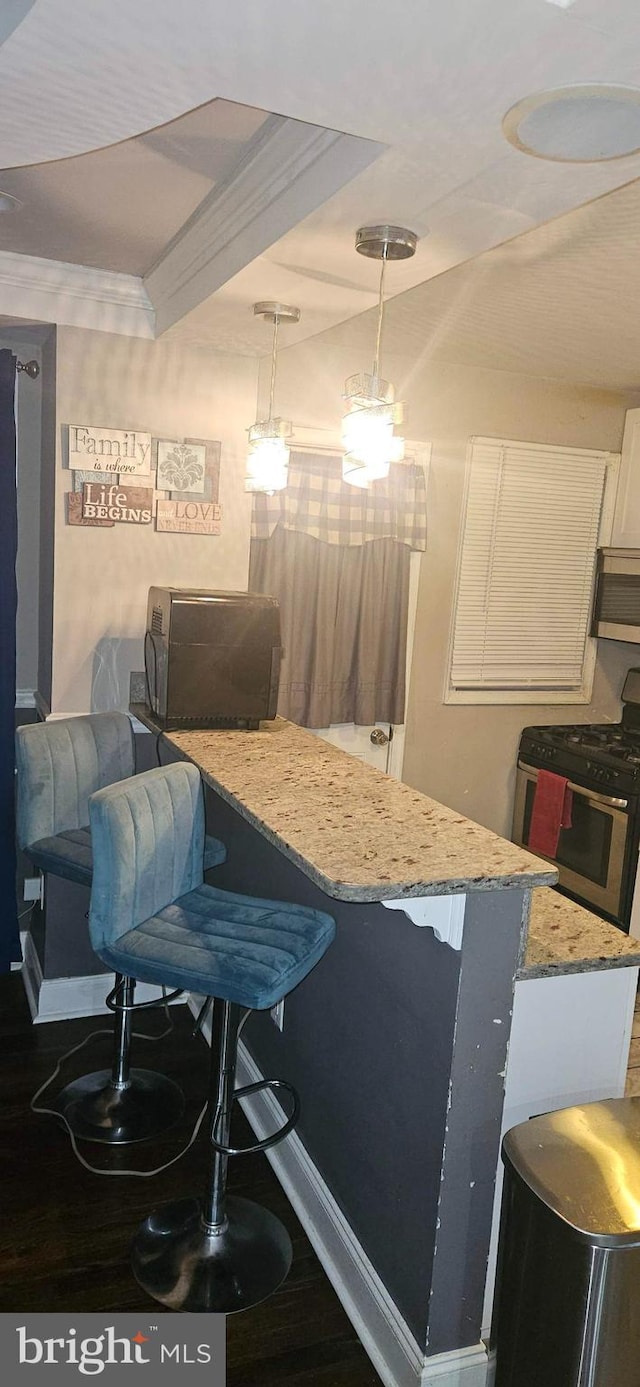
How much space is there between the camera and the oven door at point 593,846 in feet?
12.1

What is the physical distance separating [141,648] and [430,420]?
5.02 feet

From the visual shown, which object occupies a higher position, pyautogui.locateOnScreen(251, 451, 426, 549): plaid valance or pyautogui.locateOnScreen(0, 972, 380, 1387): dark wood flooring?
pyautogui.locateOnScreen(251, 451, 426, 549): plaid valance

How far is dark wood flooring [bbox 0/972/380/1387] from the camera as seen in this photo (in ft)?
→ 6.23

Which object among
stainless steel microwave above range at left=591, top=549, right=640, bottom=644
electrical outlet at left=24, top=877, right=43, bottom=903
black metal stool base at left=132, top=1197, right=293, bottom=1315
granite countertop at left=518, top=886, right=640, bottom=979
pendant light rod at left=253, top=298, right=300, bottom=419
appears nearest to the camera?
granite countertop at left=518, top=886, right=640, bottom=979

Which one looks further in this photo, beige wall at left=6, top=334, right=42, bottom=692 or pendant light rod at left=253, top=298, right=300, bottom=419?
beige wall at left=6, top=334, right=42, bottom=692

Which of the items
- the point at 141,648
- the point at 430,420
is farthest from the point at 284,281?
the point at 430,420

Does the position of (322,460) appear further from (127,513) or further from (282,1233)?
(282,1233)

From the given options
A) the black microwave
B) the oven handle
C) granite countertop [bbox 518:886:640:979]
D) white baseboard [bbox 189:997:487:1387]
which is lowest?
white baseboard [bbox 189:997:487:1387]

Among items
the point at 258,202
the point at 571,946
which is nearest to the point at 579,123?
the point at 258,202

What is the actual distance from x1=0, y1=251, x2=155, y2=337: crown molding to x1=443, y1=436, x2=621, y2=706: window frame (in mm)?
1504

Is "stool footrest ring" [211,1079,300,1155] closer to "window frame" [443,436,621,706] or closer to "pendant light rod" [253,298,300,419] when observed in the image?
"pendant light rod" [253,298,300,419]

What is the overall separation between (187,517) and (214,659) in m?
0.66

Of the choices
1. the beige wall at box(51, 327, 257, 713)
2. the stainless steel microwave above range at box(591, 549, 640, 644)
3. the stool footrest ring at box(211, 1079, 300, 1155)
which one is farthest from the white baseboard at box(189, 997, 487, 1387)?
the stainless steel microwave above range at box(591, 549, 640, 644)
